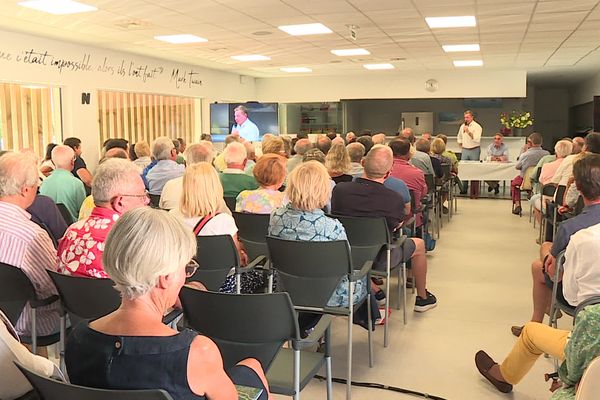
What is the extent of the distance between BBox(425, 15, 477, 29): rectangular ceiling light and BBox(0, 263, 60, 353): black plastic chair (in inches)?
225

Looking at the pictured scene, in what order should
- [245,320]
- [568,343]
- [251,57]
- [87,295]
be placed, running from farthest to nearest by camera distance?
[251,57] < [87,295] < [245,320] < [568,343]

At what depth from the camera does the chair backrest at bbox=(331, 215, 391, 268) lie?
12.6 feet

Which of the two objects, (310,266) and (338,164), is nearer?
(310,266)

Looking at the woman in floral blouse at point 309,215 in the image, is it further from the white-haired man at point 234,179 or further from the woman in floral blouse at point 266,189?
the white-haired man at point 234,179

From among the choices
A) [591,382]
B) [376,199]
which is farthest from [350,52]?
[591,382]

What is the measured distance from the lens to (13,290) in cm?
262

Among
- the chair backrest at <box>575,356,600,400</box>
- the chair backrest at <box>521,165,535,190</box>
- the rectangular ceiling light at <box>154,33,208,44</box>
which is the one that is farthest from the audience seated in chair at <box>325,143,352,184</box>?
the chair backrest at <box>521,165,535,190</box>

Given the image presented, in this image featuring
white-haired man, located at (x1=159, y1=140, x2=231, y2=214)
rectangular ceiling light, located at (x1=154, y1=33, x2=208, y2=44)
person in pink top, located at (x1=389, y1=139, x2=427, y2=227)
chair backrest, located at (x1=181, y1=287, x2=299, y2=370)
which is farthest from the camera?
rectangular ceiling light, located at (x1=154, y1=33, x2=208, y2=44)

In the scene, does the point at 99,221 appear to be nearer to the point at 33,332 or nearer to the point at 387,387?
the point at 33,332

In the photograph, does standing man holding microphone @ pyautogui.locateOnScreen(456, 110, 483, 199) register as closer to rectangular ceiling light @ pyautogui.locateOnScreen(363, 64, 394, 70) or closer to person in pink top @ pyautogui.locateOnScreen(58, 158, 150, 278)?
rectangular ceiling light @ pyautogui.locateOnScreen(363, 64, 394, 70)

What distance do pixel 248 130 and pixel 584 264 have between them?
10.4m

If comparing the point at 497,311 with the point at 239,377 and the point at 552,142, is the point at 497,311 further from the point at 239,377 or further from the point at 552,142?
the point at 552,142

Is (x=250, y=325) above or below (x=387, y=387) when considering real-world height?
above

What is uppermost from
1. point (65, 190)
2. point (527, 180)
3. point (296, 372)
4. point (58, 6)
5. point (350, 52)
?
point (350, 52)
